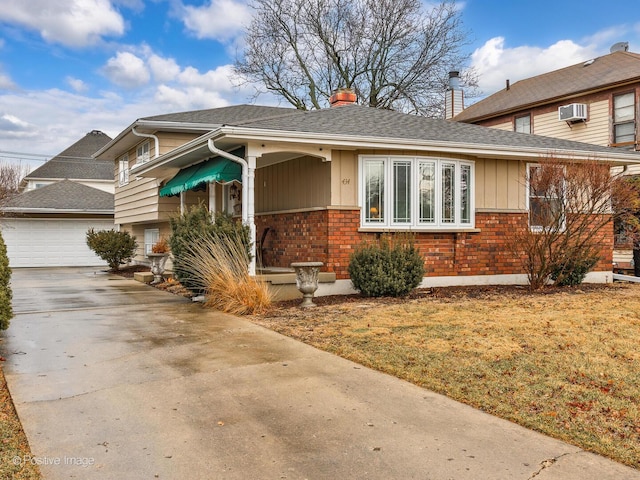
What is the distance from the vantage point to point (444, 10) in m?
26.7

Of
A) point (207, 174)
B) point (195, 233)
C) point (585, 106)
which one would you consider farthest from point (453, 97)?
point (195, 233)

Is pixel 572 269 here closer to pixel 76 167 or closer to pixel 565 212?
pixel 565 212

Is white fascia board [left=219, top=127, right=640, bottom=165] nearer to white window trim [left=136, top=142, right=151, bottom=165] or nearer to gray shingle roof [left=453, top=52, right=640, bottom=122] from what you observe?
white window trim [left=136, top=142, right=151, bottom=165]

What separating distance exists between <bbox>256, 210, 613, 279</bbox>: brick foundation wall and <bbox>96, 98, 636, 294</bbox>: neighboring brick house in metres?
0.02

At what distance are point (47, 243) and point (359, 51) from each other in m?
16.7

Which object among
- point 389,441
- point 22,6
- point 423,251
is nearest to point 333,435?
point 389,441

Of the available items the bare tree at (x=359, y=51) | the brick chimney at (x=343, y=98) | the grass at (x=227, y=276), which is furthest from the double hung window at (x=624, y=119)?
the grass at (x=227, y=276)

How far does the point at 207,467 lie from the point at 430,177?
8.27m

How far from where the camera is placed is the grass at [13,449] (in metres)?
2.92

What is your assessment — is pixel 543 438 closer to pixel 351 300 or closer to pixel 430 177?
pixel 351 300

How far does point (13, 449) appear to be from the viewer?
3.23 metres

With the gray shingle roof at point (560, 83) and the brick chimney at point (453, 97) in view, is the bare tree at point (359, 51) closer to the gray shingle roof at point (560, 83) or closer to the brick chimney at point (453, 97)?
the brick chimney at point (453, 97)

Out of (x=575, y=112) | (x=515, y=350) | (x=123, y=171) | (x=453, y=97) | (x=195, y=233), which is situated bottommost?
(x=515, y=350)

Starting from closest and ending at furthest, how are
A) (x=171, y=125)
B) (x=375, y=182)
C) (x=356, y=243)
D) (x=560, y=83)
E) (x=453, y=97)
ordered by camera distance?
(x=356, y=243), (x=375, y=182), (x=171, y=125), (x=560, y=83), (x=453, y=97)
